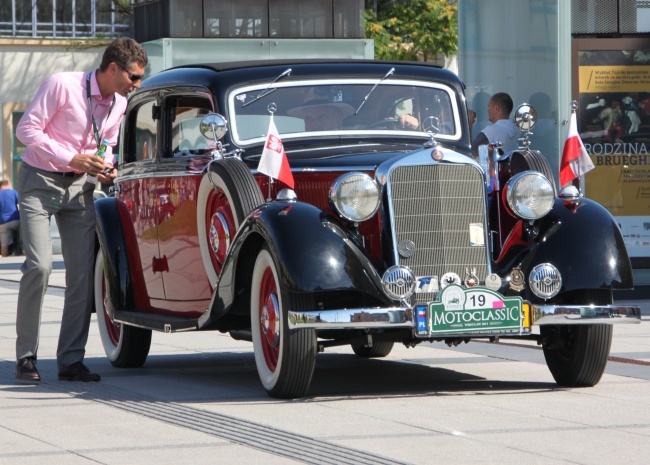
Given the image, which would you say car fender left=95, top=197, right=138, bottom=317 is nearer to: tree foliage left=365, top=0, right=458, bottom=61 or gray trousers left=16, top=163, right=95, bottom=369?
gray trousers left=16, top=163, right=95, bottom=369

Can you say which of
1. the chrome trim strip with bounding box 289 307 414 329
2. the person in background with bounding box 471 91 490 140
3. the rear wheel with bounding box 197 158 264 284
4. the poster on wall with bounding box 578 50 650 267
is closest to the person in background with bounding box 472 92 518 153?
the poster on wall with bounding box 578 50 650 267

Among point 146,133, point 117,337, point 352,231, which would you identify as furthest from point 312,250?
point 117,337

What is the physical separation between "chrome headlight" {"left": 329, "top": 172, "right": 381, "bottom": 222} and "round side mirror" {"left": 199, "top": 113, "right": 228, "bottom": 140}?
953mm

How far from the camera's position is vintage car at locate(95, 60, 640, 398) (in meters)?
6.97

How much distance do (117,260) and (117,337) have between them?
672 mm

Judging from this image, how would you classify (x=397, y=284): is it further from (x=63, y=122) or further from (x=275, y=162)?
(x=63, y=122)

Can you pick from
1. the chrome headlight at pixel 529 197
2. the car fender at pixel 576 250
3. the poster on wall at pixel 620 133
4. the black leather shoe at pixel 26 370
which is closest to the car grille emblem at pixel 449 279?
the car fender at pixel 576 250

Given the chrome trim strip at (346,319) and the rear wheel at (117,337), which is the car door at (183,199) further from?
the chrome trim strip at (346,319)

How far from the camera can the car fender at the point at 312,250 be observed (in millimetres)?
6871

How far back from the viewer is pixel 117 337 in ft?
31.2

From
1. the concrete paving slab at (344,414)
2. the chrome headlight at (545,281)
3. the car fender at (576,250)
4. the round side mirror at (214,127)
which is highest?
the round side mirror at (214,127)

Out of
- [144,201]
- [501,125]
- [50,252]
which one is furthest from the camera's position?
[501,125]

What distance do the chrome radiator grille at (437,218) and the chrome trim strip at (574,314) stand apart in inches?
14.9

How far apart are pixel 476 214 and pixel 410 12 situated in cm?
2203
